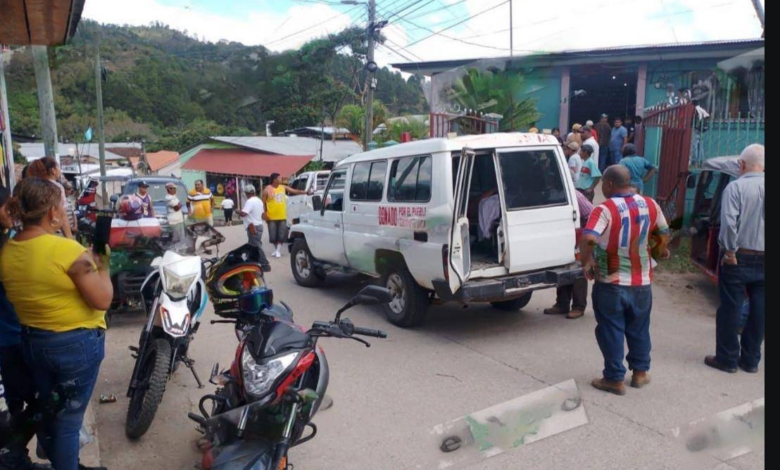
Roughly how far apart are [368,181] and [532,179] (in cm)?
207

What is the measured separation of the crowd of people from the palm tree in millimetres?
8948

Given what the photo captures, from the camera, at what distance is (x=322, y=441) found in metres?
4.07

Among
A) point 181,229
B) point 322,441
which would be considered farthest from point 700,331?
point 181,229

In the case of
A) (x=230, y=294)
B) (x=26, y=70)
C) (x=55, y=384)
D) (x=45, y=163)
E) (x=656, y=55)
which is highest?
(x=656, y=55)

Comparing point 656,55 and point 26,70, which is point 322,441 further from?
point 656,55

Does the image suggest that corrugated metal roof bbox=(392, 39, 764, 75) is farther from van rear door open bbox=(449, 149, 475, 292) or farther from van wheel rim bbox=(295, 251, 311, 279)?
van rear door open bbox=(449, 149, 475, 292)

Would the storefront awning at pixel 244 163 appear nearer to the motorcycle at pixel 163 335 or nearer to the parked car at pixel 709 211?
the parked car at pixel 709 211

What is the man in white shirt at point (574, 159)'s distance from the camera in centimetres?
1039

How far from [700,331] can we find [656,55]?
34.5 ft

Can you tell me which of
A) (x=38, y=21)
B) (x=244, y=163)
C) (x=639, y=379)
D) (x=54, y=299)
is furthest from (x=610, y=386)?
(x=244, y=163)

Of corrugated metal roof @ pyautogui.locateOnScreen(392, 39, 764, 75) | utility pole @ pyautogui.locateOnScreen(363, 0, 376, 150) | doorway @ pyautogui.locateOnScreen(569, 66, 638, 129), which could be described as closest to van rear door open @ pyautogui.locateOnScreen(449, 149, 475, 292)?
corrugated metal roof @ pyautogui.locateOnScreen(392, 39, 764, 75)

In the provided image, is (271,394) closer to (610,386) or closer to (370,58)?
(610,386)

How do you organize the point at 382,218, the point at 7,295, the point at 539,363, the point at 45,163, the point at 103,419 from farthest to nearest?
1. the point at 382,218
2. the point at 45,163
3. the point at 539,363
4. the point at 103,419
5. the point at 7,295

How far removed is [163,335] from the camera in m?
4.18
